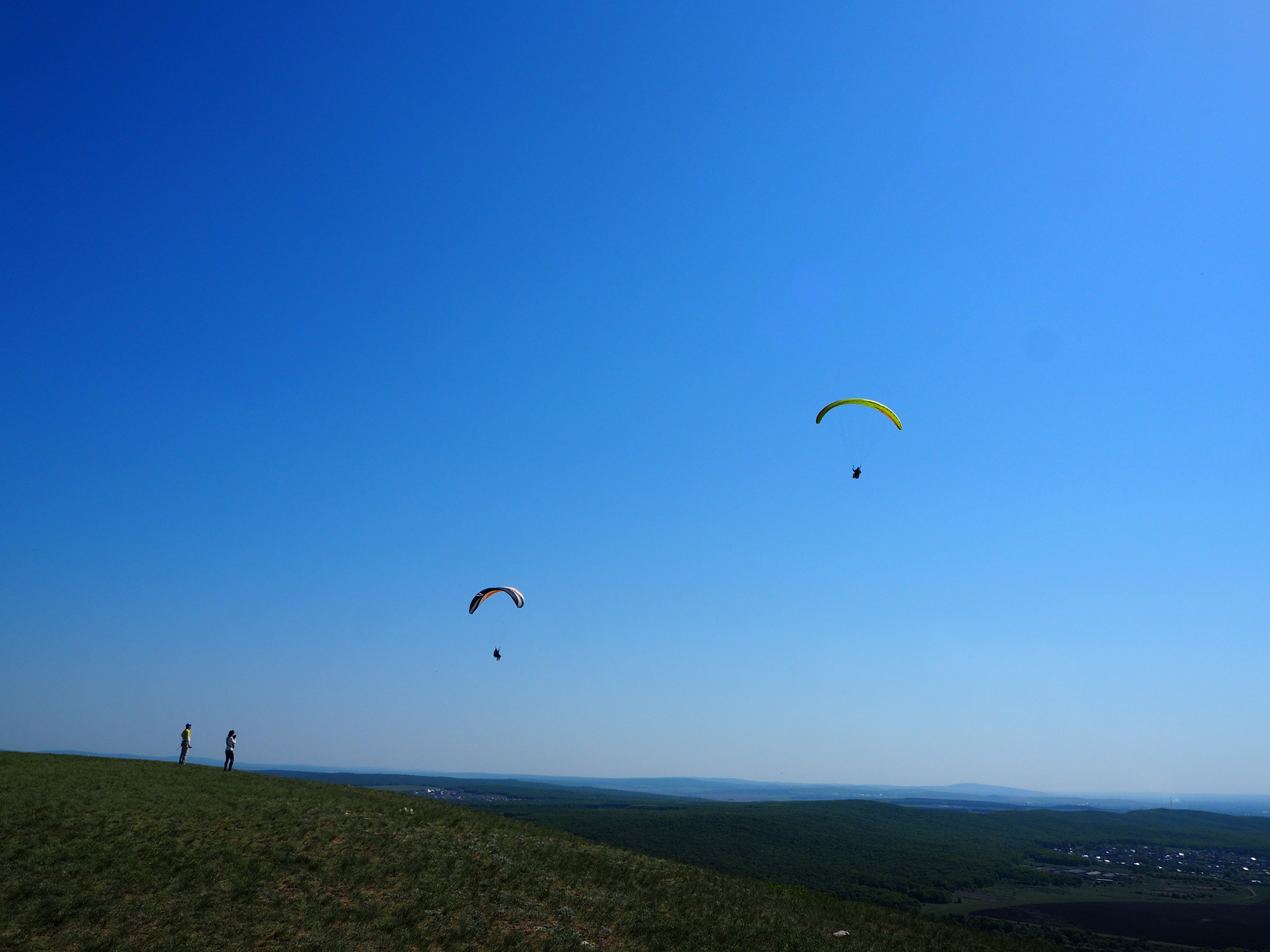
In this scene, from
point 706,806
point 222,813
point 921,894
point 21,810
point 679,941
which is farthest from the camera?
point 706,806

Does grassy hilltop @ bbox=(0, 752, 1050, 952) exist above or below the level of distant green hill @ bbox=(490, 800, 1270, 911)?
above

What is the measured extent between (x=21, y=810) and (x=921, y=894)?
333ft

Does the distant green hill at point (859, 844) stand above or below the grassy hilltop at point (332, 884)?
below

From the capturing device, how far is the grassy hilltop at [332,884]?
1892 centimetres

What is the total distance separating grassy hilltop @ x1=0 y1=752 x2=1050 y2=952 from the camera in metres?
18.9

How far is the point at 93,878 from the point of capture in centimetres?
2022

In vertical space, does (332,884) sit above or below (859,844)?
above

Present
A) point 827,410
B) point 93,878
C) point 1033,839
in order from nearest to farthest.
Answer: point 93,878
point 827,410
point 1033,839

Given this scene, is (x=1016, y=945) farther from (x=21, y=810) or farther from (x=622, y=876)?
(x=21, y=810)

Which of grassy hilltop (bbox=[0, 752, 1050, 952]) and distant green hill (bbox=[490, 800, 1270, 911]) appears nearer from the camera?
grassy hilltop (bbox=[0, 752, 1050, 952])

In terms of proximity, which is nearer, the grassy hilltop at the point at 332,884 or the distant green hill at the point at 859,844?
the grassy hilltop at the point at 332,884

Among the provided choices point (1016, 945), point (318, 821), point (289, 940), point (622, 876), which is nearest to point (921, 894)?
point (1016, 945)

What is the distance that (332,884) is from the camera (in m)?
22.3

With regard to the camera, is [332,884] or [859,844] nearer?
[332,884]
